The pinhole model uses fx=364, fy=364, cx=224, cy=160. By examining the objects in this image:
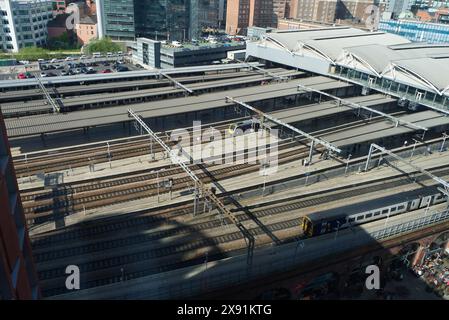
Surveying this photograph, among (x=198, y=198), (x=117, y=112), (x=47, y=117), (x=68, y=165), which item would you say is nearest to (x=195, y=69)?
(x=117, y=112)

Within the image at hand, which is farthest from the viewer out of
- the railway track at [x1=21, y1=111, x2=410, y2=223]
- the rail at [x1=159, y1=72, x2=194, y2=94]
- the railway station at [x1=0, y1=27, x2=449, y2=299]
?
the rail at [x1=159, y1=72, x2=194, y2=94]

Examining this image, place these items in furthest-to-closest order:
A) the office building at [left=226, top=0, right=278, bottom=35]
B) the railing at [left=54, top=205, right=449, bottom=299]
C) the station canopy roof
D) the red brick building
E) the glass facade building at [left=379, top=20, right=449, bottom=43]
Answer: the office building at [left=226, top=0, right=278, bottom=35] → the glass facade building at [left=379, top=20, right=449, bottom=43] → the station canopy roof → the railing at [left=54, top=205, right=449, bottom=299] → the red brick building

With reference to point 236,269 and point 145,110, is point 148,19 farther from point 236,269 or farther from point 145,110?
point 236,269

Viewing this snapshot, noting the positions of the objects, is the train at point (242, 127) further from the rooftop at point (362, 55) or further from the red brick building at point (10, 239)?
the red brick building at point (10, 239)

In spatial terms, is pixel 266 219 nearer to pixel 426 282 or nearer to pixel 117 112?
pixel 426 282

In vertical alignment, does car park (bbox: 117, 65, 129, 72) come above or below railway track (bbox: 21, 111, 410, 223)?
above

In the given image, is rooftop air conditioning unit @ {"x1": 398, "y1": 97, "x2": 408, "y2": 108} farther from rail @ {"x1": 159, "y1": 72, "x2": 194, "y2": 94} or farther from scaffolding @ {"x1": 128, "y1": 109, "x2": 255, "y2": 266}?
scaffolding @ {"x1": 128, "y1": 109, "x2": 255, "y2": 266}

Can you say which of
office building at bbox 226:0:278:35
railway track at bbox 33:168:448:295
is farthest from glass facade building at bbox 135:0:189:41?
railway track at bbox 33:168:448:295
